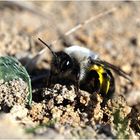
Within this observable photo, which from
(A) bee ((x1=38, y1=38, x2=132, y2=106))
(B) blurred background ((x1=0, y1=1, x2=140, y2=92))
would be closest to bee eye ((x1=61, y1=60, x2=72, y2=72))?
(A) bee ((x1=38, y1=38, x2=132, y2=106))

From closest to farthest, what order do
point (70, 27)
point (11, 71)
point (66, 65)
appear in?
1. point (11, 71)
2. point (66, 65)
3. point (70, 27)

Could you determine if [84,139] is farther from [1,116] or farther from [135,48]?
[135,48]

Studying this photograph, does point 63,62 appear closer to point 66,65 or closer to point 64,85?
point 66,65

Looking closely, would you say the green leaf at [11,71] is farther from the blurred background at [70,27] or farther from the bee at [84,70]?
the blurred background at [70,27]

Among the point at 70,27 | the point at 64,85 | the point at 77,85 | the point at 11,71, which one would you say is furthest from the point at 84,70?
the point at 70,27

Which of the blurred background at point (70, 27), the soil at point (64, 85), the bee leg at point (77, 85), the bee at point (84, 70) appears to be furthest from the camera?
the blurred background at point (70, 27)

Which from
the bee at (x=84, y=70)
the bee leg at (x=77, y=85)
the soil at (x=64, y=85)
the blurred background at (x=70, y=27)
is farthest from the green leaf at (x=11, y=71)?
the blurred background at (x=70, y=27)
